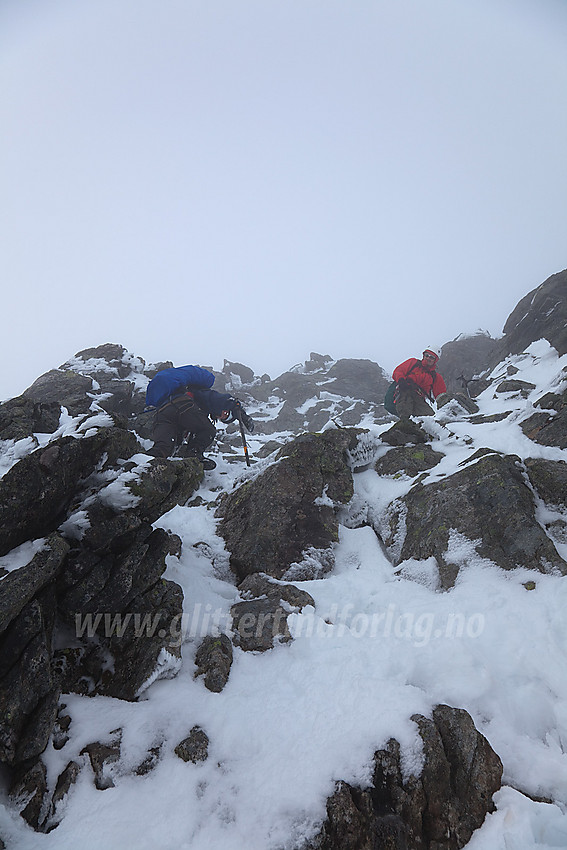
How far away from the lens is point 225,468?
14.9m

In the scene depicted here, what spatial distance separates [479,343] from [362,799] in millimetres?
48939

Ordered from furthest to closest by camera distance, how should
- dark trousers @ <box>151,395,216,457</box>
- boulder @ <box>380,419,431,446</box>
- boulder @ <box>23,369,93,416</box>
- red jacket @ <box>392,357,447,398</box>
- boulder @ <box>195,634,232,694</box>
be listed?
red jacket @ <box>392,357,447,398</box> < boulder @ <box>23,369,93,416</box> < boulder @ <box>380,419,431,446</box> < dark trousers @ <box>151,395,216,457</box> < boulder @ <box>195,634,232,694</box>

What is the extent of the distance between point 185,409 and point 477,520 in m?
9.56

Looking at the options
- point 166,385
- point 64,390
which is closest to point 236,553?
point 166,385

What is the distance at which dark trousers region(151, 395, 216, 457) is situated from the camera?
1237 cm

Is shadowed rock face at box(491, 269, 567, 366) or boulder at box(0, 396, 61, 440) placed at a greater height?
boulder at box(0, 396, 61, 440)

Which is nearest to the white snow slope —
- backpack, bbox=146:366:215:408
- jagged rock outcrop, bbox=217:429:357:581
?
jagged rock outcrop, bbox=217:429:357:581

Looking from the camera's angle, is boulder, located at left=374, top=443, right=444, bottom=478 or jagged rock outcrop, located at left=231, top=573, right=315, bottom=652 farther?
boulder, located at left=374, top=443, right=444, bottom=478

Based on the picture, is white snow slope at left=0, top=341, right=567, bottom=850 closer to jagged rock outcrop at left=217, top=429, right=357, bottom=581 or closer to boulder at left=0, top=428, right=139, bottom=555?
boulder at left=0, top=428, right=139, bottom=555

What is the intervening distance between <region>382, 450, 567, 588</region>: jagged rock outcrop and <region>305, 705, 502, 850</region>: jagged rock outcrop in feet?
9.93

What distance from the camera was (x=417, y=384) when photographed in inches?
784

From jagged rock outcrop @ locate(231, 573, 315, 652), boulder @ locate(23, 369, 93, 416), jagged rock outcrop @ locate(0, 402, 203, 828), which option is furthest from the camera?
boulder @ locate(23, 369, 93, 416)

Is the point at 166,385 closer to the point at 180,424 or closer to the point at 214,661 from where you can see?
the point at 180,424

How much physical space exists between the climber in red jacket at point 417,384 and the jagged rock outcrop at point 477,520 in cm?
1054
